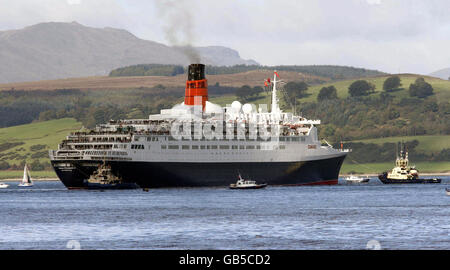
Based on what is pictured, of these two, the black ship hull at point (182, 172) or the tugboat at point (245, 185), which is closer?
the tugboat at point (245, 185)

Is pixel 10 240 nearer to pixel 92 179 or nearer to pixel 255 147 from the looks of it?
pixel 92 179

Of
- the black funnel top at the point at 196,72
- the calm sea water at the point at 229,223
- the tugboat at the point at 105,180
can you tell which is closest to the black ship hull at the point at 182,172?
the tugboat at the point at 105,180

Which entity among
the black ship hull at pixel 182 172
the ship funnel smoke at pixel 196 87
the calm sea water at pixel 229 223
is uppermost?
the ship funnel smoke at pixel 196 87

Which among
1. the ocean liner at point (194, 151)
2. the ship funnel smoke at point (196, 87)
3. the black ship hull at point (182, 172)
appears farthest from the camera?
the ship funnel smoke at point (196, 87)

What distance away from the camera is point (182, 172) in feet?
411

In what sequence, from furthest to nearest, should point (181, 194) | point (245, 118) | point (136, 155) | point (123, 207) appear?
point (245, 118), point (136, 155), point (181, 194), point (123, 207)

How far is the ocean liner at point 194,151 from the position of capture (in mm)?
124000

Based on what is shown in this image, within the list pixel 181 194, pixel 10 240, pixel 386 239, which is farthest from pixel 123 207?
pixel 386 239

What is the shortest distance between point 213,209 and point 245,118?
65.4m

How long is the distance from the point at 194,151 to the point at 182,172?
398 centimetres

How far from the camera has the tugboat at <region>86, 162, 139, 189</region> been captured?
123 metres

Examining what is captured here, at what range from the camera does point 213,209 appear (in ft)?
267

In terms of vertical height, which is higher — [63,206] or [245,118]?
[245,118]

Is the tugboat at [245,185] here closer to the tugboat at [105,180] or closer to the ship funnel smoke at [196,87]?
the tugboat at [105,180]
